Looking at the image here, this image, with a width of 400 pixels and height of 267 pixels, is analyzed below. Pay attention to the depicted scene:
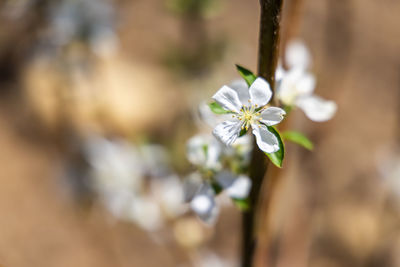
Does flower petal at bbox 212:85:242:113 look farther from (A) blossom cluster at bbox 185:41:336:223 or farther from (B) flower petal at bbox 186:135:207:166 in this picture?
(B) flower petal at bbox 186:135:207:166

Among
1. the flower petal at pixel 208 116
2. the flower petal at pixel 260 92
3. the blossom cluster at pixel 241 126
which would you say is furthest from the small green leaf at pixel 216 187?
the flower petal at pixel 260 92

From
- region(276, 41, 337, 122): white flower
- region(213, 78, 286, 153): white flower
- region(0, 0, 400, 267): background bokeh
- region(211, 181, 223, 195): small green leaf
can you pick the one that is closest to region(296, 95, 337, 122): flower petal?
region(276, 41, 337, 122): white flower

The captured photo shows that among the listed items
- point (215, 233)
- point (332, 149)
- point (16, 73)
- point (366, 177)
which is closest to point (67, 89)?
point (16, 73)

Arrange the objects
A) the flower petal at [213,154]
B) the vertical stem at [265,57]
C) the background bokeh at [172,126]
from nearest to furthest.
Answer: the vertical stem at [265,57] → the flower petal at [213,154] → the background bokeh at [172,126]

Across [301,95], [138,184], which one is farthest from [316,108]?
[138,184]

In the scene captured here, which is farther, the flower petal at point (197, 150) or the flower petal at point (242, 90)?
the flower petal at point (197, 150)

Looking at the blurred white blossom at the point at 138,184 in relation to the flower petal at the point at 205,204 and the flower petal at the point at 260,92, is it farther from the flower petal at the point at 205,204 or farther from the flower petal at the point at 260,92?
the flower petal at the point at 260,92

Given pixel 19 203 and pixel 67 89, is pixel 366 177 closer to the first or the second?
pixel 67 89

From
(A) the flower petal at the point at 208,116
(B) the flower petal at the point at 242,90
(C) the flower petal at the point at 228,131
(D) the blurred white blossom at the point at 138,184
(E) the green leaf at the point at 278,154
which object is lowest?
(E) the green leaf at the point at 278,154
